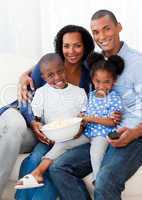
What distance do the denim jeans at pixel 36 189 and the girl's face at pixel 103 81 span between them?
38 cm

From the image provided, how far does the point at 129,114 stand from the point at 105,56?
1.13 feet

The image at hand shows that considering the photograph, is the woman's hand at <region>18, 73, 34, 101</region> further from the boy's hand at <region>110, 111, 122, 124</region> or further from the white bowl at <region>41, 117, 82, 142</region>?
the boy's hand at <region>110, 111, 122, 124</region>

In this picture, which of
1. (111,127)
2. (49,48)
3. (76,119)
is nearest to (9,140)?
(76,119)

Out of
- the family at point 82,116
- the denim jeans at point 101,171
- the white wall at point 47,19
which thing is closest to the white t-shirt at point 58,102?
the family at point 82,116

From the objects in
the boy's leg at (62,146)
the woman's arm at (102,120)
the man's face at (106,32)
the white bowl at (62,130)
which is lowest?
the boy's leg at (62,146)

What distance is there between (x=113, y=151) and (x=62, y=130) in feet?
0.82

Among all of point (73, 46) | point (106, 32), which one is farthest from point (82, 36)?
point (106, 32)

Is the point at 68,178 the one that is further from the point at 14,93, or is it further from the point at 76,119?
the point at 14,93

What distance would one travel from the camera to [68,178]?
67.5 inches

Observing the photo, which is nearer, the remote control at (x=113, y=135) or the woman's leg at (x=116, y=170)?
the woman's leg at (x=116, y=170)

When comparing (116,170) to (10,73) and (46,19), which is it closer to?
(10,73)

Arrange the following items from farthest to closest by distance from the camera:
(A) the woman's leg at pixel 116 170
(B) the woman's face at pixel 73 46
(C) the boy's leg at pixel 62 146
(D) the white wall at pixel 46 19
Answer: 1. (D) the white wall at pixel 46 19
2. (B) the woman's face at pixel 73 46
3. (C) the boy's leg at pixel 62 146
4. (A) the woman's leg at pixel 116 170

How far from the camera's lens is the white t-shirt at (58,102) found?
1.95m

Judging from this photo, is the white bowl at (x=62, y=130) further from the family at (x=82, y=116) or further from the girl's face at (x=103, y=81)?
the girl's face at (x=103, y=81)
